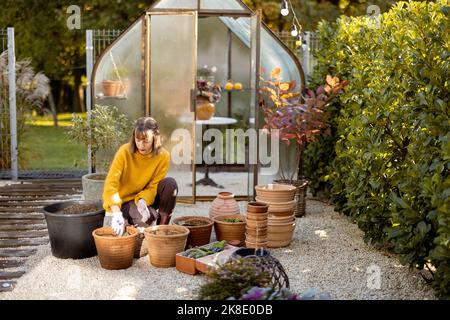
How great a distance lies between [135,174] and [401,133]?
2.37 m

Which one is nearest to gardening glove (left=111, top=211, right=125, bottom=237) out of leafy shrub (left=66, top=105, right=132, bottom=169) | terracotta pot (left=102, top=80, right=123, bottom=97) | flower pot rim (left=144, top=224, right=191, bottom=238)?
flower pot rim (left=144, top=224, right=191, bottom=238)

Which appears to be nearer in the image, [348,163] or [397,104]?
[397,104]

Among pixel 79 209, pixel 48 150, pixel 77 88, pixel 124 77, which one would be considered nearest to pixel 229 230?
pixel 79 209

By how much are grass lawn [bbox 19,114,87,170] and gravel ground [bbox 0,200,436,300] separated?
3.51m

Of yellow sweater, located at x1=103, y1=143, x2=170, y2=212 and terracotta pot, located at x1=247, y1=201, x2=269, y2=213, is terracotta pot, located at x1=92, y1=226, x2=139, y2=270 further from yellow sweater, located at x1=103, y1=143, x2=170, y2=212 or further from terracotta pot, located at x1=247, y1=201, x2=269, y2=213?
terracotta pot, located at x1=247, y1=201, x2=269, y2=213

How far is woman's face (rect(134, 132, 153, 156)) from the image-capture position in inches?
215

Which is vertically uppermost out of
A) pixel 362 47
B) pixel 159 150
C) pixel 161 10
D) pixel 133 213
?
A: pixel 161 10

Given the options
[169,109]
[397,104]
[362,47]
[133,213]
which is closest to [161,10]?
[169,109]

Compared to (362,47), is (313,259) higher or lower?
lower

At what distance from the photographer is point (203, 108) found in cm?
861

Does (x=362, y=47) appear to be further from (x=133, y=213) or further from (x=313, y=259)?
(x=133, y=213)

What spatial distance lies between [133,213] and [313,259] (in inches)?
65.8

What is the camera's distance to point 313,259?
5.57 m

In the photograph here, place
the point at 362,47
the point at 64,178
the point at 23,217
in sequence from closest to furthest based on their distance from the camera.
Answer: the point at 362,47, the point at 23,217, the point at 64,178
